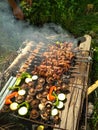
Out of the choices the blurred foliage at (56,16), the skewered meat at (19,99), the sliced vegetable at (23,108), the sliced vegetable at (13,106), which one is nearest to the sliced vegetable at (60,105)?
the sliced vegetable at (23,108)

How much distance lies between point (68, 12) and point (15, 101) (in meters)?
8.59

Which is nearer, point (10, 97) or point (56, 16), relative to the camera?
point (10, 97)

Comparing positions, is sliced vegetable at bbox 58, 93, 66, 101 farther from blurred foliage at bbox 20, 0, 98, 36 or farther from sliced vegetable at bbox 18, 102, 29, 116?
blurred foliage at bbox 20, 0, 98, 36

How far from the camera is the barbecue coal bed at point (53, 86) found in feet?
22.9

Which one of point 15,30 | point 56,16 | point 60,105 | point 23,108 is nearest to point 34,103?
point 23,108

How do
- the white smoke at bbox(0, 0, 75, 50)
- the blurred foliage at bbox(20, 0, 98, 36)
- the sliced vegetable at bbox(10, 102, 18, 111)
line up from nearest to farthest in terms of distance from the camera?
the sliced vegetable at bbox(10, 102, 18, 111), the white smoke at bbox(0, 0, 75, 50), the blurred foliage at bbox(20, 0, 98, 36)

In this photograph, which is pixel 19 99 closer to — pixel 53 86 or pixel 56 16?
pixel 53 86

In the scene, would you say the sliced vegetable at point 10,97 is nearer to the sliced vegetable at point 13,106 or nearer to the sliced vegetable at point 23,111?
the sliced vegetable at point 13,106

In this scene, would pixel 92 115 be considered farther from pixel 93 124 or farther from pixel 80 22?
pixel 80 22

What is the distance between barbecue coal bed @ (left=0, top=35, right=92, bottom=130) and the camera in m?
6.97

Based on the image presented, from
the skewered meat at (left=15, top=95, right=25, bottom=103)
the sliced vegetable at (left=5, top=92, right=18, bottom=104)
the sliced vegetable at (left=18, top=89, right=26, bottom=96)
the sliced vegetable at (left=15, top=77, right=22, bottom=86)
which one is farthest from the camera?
the sliced vegetable at (left=15, top=77, right=22, bottom=86)

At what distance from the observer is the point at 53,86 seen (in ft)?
25.9

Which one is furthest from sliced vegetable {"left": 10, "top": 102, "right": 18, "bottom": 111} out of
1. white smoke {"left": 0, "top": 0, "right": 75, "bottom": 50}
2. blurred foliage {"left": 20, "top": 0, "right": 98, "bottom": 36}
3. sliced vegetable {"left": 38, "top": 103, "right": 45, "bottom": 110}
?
blurred foliage {"left": 20, "top": 0, "right": 98, "bottom": 36}

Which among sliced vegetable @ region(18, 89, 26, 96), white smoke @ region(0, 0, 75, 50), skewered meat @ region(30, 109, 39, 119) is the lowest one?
skewered meat @ region(30, 109, 39, 119)
